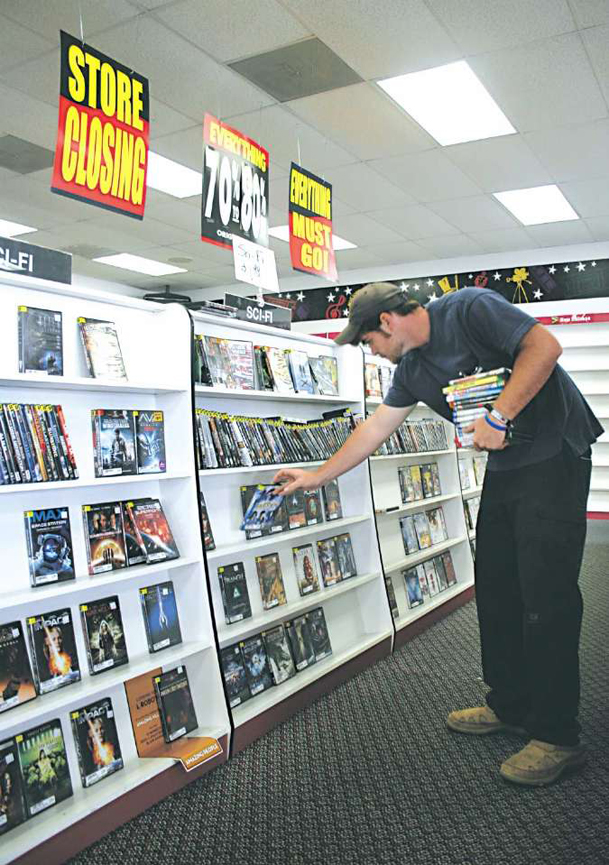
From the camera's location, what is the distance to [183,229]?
7.73m

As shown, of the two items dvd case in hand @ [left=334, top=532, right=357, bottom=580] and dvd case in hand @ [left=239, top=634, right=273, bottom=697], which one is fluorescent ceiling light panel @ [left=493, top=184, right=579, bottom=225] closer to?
dvd case in hand @ [left=334, top=532, right=357, bottom=580]

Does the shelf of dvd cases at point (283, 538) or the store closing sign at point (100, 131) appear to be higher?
the store closing sign at point (100, 131)

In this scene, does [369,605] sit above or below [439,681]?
above

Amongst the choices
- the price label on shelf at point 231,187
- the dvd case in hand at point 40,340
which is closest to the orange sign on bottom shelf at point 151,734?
the dvd case in hand at point 40,340

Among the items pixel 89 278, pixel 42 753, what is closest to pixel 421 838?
pixel 42 753

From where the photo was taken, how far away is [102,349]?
2529 millimetres

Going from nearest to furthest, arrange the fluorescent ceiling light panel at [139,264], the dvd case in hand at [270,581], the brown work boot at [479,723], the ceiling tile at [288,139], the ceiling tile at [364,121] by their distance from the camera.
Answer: the brown work boot at [479,723] < the dvd case in hand at [270,581] < the ceiling tile at [364,121] < the ceiling tile at [288,139] < the fluorescent ceiling light panel at [139,264]

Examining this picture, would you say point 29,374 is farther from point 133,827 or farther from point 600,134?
point 600,134

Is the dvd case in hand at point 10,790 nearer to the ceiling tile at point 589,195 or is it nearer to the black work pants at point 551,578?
the black work pants at point 551,578

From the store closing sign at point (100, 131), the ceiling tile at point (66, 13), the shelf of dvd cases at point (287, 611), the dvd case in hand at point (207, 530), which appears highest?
the ceiling tile at point (66, 13)

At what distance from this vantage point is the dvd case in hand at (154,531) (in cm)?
259

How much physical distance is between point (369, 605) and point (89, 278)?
802 cm

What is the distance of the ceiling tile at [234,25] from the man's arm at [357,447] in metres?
2.30

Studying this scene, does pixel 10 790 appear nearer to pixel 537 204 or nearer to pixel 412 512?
pixel 412 512
